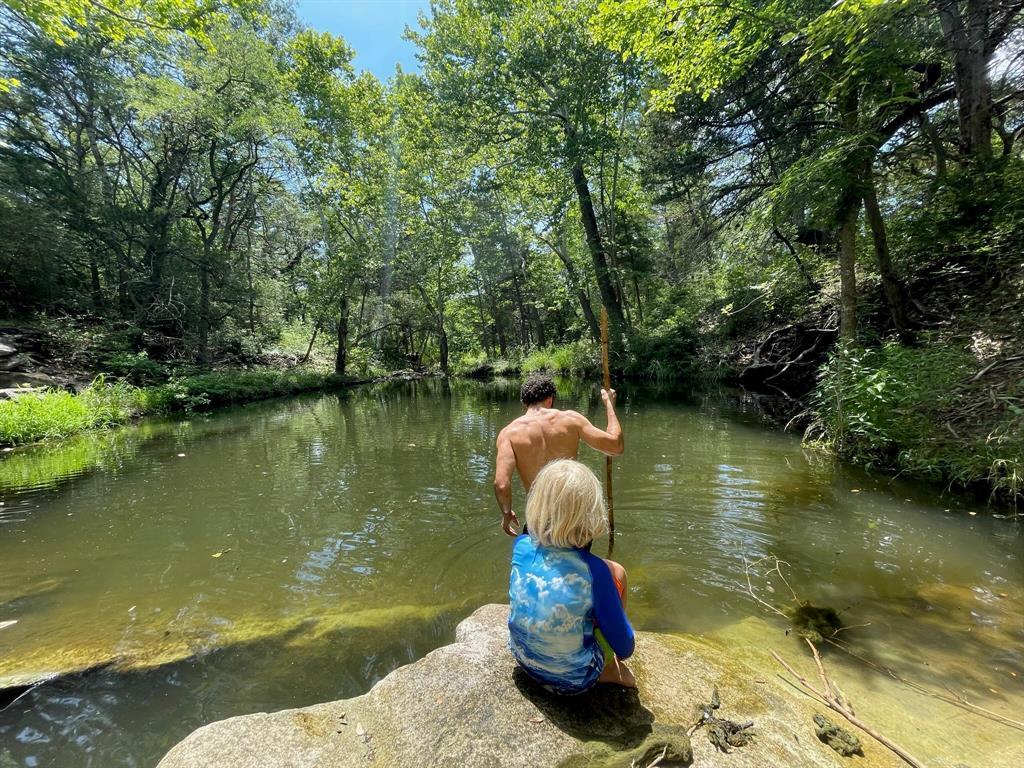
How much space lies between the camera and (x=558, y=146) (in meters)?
18.5

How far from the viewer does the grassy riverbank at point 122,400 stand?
10102mm

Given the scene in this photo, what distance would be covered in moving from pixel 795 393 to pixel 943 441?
8.88 metres

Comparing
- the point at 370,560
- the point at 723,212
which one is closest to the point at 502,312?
the point at 723,212

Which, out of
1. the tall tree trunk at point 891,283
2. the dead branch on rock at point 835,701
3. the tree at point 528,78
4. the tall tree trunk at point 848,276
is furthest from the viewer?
the tree at point 528,78

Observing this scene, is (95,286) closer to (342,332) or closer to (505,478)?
(342,332)

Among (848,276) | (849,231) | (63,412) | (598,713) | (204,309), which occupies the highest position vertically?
(849,231)

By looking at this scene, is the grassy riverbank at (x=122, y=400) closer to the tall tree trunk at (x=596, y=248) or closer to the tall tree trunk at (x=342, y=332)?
the tall tree trunk at (x=342, y=332)

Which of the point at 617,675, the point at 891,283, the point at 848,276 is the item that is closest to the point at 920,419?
the point at 848,276

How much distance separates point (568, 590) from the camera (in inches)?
72.4

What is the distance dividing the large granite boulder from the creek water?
69cm

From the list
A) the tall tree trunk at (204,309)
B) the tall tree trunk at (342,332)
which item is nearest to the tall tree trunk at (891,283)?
the tall tree trunk at (204,309)

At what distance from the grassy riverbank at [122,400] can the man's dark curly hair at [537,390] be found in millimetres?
12391

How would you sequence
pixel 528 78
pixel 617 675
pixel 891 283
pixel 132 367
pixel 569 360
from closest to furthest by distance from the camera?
pixel 617 675 → pixel 891 283 → pixel 132 367 → pixel 528 78 → pixel 569 360

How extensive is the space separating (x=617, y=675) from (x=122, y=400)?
16.5m
